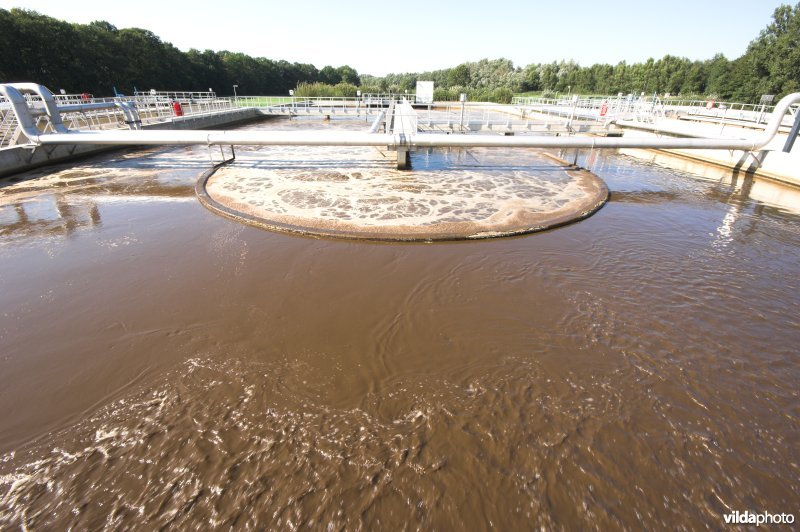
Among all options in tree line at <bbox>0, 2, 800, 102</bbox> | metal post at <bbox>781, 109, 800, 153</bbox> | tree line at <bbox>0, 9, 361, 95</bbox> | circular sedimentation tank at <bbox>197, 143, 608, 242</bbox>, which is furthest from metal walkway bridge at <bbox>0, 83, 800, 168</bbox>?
tree line at <bbox>0, 2, 800, 102</bbox>

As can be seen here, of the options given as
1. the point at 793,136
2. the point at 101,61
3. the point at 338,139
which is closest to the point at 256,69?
the point at 101,61

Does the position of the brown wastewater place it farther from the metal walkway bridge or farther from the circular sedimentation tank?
the metal walkway bridge

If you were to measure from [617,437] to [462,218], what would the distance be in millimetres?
4819

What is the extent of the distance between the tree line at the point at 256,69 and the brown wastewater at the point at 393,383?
39705 millimetres

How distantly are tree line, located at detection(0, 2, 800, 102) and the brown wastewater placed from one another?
39.7 metres

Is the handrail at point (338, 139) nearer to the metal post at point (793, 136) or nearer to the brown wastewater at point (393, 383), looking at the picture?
the metal post at point (793, 136)

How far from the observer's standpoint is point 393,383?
10.7 ft

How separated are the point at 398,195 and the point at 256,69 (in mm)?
75038

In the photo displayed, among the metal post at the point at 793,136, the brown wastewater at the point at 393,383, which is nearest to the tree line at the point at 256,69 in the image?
the metal post at the point at 793,136

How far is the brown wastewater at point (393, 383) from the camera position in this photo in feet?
7.88

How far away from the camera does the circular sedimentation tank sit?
21.4ft

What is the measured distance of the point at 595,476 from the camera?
8.35 ft

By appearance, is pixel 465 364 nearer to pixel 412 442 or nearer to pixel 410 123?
pixel 412 442

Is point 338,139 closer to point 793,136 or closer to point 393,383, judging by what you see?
point 393,383
